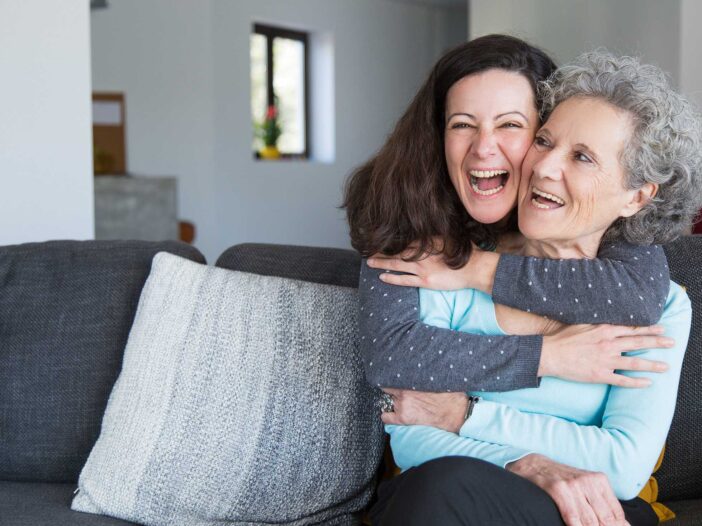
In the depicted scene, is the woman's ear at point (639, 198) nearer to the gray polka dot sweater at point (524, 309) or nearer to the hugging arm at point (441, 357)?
the gray polka dot sweater at point (524, 309)

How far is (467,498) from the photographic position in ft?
4.40

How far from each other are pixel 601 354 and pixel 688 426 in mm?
389

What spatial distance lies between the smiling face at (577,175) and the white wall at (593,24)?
3.06 m

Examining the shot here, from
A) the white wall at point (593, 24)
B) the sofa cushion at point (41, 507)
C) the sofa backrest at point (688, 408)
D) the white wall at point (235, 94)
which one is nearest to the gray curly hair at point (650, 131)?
the sofa backrest at point (688, 408)

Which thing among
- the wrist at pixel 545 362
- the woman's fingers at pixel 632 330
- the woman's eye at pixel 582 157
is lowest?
the wrist at pixel 545 362

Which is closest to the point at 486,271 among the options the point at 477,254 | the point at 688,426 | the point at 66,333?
the point at 477,254

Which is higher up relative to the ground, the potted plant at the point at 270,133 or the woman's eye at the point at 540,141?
the potted plant at the point at 270,133

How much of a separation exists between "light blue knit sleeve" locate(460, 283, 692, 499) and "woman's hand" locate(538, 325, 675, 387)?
22mm

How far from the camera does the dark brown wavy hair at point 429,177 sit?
65.4 inches

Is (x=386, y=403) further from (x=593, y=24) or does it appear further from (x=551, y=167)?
(x=593, y=24)

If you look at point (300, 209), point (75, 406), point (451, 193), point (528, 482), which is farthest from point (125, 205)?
point (528, 482)

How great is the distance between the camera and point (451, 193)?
1.72 m

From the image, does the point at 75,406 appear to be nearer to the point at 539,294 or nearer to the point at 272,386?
the point at 272,386

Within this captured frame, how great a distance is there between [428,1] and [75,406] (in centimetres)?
752
